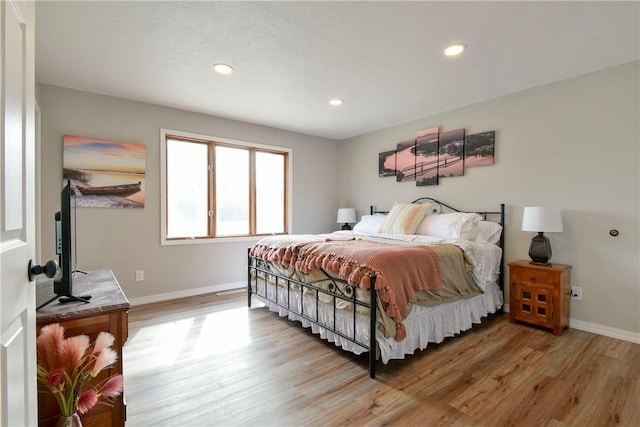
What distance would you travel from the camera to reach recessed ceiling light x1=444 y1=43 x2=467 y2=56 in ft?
7.57

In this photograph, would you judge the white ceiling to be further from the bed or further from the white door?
the bed

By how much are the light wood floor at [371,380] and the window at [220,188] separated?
1.50m

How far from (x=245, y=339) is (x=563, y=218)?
3.23 meters

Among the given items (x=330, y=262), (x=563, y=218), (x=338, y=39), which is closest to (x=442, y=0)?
(x=338, y=39)

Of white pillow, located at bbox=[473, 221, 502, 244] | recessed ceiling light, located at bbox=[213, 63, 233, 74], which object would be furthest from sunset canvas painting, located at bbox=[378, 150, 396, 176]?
recessed ceiling light, located at bbox=[213, 63, 233, 74]

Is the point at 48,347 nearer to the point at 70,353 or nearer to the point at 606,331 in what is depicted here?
the point at 70,353

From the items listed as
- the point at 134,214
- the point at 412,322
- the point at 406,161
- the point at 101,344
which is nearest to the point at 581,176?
the point at 406,161

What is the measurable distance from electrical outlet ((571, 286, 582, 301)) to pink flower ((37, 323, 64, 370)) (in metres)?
3.85

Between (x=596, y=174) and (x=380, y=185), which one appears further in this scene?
(x=380, y=185)

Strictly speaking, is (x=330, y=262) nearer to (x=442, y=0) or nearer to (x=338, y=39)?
(x=338, y=39)

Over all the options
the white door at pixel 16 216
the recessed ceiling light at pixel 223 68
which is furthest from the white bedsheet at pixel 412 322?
the recessed ceiling light at pixel 223 68

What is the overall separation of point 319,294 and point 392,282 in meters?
0.70

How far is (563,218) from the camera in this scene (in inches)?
116

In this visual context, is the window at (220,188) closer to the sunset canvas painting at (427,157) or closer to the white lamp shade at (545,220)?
the sunset canvas painting at (427,157)
